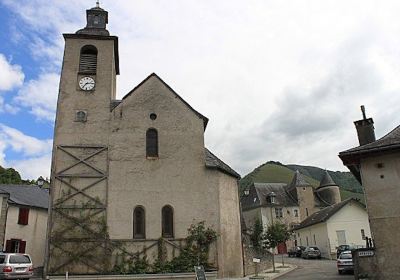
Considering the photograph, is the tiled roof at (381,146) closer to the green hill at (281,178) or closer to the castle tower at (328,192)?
the castle tower at (328,192)

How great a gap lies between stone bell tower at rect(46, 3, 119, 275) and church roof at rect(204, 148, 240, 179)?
19.3 ft

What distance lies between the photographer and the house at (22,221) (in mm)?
28250

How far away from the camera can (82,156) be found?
21109 millimetres

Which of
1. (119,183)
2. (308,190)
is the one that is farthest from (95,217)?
(308,190)

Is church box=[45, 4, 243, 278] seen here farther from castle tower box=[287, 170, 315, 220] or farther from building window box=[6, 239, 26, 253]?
castle tower box=[287, 170, 315, 220]

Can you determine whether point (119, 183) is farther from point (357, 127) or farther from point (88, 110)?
point (357, 127)

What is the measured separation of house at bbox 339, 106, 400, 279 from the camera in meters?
13.7

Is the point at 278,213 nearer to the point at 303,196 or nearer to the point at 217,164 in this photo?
the point at 303,196

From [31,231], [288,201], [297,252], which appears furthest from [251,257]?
[288,201]

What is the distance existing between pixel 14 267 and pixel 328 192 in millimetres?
52731

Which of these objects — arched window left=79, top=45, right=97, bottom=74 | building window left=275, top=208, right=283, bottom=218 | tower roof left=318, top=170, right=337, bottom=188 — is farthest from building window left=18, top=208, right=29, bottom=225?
tower roof left=318, top=170, right=337, bottom=188

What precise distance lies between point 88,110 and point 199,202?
27.5 feet

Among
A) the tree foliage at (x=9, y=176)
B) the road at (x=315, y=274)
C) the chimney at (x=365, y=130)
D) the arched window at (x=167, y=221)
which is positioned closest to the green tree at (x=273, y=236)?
the road at (x=315, y=274)

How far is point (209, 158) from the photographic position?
22.8m
